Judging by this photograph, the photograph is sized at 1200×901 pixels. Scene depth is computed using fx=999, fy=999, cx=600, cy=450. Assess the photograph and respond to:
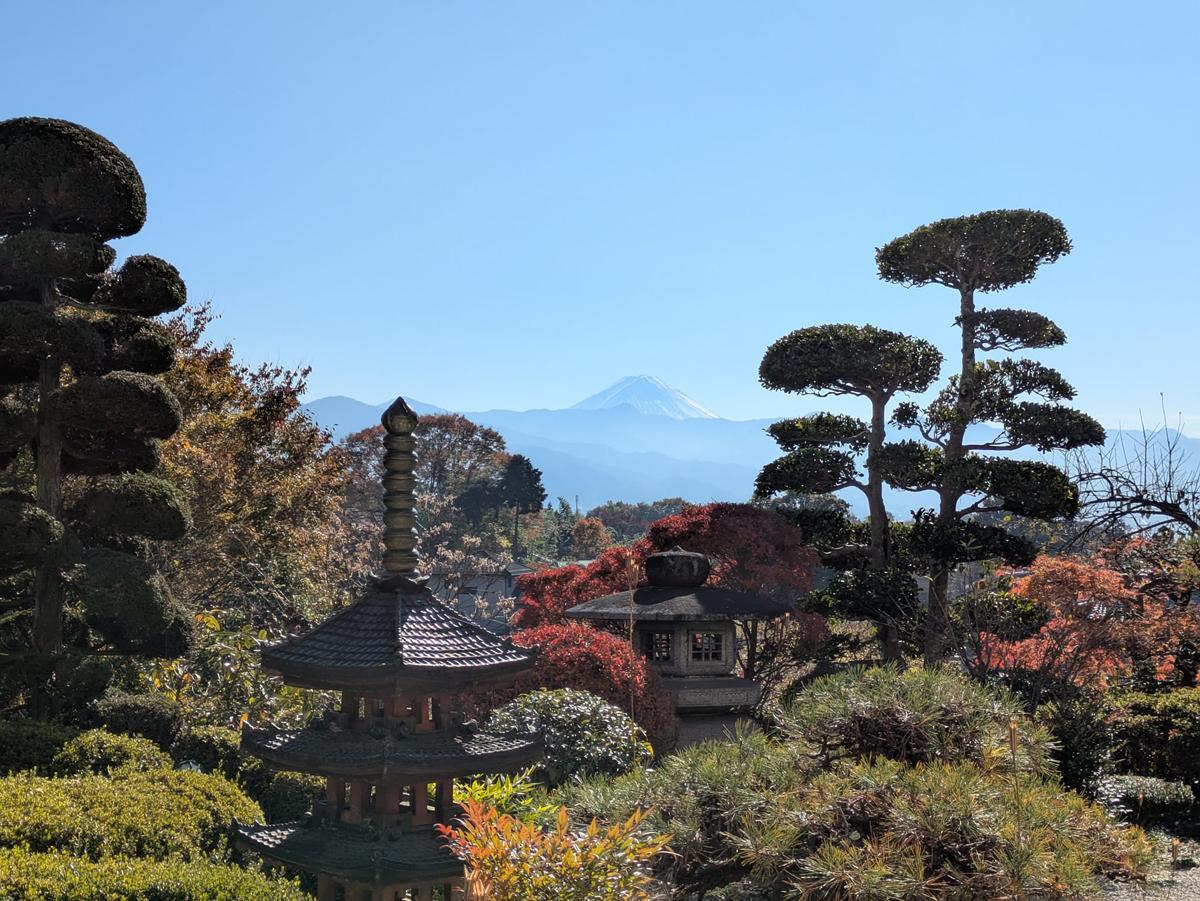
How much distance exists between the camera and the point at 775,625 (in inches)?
904

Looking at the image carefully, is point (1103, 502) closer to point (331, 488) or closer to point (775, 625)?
point (775, 625)

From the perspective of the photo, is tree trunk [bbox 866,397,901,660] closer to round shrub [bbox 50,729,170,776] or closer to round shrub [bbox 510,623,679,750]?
round shrub [bbox 510,623,679,750]

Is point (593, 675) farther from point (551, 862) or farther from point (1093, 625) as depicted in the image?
Result: point (551, 862)

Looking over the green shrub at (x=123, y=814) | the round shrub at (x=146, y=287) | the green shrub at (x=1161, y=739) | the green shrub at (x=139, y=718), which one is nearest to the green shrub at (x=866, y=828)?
the green shrub at (x=123, y=814)

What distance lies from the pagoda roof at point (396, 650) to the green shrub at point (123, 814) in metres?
3.49

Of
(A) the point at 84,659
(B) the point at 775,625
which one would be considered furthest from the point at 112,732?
(B) the point at 775,625

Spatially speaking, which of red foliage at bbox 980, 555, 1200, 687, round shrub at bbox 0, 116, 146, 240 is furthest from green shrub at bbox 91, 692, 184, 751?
red foliage at bbox 980, 555, 1200, 687

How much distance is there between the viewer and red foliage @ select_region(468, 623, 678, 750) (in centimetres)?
1452

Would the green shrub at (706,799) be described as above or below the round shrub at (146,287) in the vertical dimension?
below

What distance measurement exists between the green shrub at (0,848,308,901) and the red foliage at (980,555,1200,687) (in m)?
10.9

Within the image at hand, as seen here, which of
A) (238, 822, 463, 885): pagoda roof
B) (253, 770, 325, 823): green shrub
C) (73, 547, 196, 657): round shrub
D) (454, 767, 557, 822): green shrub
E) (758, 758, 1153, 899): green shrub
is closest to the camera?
(758, 758, 1153, 899): green shrub

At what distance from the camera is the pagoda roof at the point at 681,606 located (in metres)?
18.9

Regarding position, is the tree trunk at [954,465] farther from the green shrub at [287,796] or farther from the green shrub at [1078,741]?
the green shrub at [287,796]

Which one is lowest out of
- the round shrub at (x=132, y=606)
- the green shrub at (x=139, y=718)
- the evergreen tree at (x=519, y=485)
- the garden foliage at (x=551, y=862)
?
the green shrub at (x=139, y=718)
